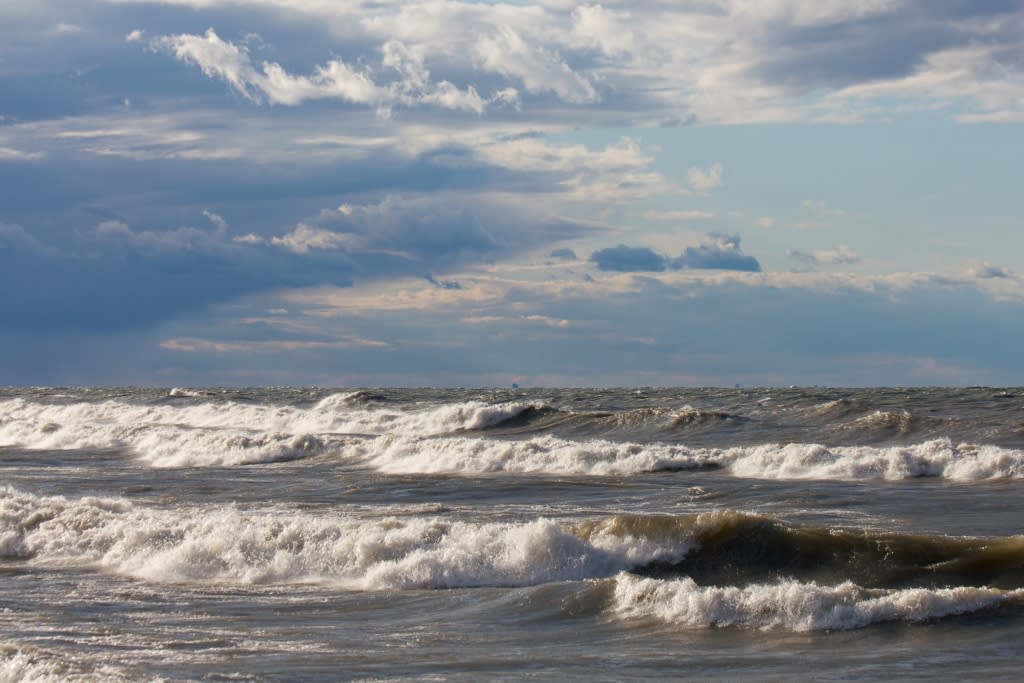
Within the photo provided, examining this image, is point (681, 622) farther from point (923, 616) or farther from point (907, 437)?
point (907, 437)

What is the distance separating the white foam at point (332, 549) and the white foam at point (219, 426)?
63.0 ft

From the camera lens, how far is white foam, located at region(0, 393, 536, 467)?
4109 cm

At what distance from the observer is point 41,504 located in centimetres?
2225

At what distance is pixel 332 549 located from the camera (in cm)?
1792

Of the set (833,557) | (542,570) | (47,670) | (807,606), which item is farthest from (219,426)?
(807,606)

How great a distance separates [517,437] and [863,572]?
28891 mm

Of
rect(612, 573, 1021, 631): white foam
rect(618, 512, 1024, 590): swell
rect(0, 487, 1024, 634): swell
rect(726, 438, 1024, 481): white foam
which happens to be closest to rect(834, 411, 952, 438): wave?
rect(726, 438, 1024, 481): white foam

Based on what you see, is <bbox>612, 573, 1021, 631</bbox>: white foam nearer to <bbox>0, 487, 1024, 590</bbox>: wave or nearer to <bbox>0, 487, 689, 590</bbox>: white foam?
<bbox>0, 487, 1024, 590</bbox>: wave

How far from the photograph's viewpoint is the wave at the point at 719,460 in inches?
1133

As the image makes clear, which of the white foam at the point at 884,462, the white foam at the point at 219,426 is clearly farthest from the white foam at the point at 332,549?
the white foam at the point at 219,426

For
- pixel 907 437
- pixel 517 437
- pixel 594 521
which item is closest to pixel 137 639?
pixel 594 521

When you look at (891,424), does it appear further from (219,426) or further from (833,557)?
(219,426)

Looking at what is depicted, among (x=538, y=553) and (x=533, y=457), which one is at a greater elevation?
(x=533, y=457)

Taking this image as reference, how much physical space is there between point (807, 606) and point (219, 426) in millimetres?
49752
